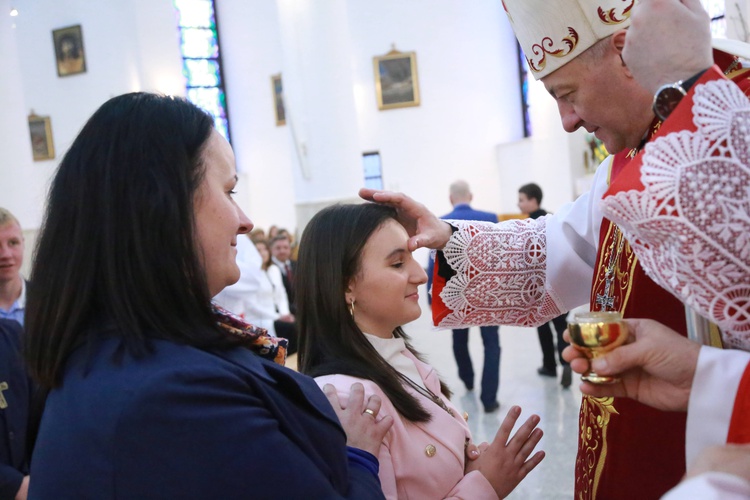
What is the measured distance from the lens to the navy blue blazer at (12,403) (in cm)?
261

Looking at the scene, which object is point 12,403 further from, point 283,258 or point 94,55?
point 94,55

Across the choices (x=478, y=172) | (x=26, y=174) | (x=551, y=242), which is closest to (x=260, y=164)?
(x=478, y=172)

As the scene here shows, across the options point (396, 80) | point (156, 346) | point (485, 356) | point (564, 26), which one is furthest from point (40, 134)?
point (156, 346)

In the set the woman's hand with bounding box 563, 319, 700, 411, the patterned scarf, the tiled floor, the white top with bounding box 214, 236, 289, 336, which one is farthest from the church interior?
the woman's hand with bounding box 563, 319, 700, 411

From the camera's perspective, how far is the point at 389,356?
2.19m

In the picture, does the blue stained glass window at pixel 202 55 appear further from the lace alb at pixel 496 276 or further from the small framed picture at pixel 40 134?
the lace alb at pixel 496 276

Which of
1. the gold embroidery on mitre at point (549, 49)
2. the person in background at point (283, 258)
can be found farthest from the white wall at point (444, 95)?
the gold embroidery on mitre at point (549, 49)

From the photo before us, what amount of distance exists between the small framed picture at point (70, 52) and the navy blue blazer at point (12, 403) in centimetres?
1381

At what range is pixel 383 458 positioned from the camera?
1.84 m

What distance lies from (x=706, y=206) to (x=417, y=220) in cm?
127

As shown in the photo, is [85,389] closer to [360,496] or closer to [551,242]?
[360,496]

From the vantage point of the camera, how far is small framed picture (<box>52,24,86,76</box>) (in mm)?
15148

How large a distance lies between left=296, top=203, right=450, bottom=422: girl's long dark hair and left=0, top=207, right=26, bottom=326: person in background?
1694mm

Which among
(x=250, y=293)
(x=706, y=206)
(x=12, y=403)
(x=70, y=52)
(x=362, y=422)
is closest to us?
(x=706, y=206)
